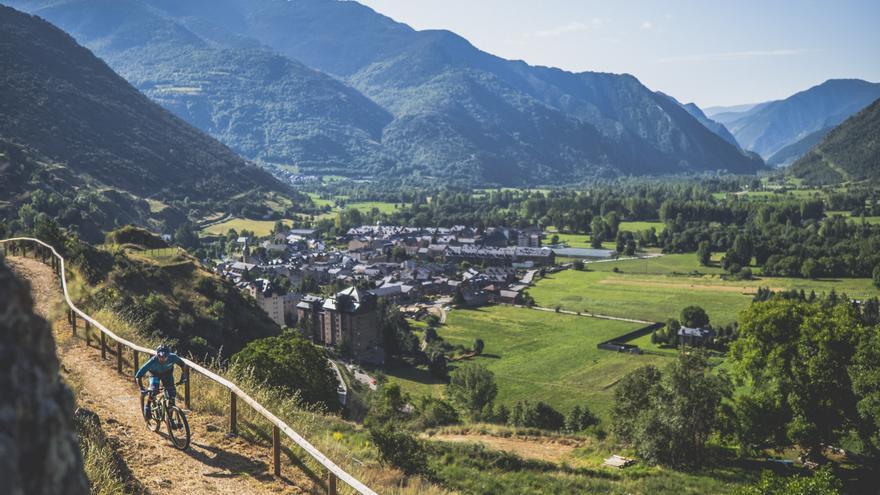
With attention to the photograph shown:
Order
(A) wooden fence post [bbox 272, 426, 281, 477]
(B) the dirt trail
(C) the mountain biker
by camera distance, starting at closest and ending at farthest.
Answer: (B) the dirt trail < (A) wooden fence post [bbox 272, 426, 281, 477] < (C) the mountain biker

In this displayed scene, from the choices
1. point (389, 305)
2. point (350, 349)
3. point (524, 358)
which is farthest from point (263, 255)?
point (524, 358)

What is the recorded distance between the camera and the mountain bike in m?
9.52

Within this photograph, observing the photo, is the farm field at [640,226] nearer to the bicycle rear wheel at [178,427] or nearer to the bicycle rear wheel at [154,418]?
the bicycle rear wheel at [154,418]

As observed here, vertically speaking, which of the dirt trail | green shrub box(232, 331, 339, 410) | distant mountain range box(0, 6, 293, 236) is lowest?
green shrub box(232, 331, 339, 410)

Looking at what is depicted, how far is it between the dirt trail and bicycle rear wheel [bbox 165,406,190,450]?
0.36 ft

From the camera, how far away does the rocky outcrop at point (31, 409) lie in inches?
92.7

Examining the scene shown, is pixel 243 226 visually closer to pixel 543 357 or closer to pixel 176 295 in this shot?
pixel 543 357

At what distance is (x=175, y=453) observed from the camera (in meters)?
9.31

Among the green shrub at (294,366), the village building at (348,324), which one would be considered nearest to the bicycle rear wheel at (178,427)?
the green shrub at (294,366)

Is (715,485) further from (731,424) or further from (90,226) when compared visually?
(90,226)

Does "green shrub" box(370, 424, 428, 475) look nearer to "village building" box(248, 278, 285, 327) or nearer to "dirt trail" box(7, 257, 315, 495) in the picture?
"dirt trail" box(7, 257, 315, 495)

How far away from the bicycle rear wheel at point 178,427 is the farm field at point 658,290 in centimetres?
6619

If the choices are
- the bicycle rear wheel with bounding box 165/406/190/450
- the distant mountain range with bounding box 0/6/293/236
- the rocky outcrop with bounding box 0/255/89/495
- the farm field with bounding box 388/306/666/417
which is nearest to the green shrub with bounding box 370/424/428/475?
the bicycle rear wheel with bounding box 165/406/190/450

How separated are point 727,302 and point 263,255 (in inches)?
2674
